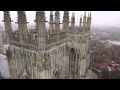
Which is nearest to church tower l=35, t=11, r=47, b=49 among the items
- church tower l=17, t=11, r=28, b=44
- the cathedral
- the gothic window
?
the cathedral

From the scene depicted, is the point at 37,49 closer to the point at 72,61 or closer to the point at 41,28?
the point at 41,28

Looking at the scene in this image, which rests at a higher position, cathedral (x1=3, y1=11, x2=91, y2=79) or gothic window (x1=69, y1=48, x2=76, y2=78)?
cathedral (x1=3, y1=11, x2=91, y2=79)

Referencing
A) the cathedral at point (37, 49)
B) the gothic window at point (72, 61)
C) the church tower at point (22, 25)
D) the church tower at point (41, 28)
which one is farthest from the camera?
the gothic window at point (72, 61)

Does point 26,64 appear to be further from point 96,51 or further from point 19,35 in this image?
point 96,51

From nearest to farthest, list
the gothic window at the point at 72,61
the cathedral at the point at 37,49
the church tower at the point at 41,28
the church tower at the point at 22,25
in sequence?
1. the church tower at the point at 41,28
2. the cathedral at the point at 37,49
3. the church tower at the point at 22,25
4. the gothic window at the point at 72,61

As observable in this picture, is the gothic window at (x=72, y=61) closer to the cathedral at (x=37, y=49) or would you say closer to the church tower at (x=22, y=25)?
the cathedral at (x=37, y=49)

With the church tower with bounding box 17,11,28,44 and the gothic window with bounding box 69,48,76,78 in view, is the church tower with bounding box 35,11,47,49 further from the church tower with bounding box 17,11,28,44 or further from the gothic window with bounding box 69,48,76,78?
the gothic window with bounding box 69,48,76,78

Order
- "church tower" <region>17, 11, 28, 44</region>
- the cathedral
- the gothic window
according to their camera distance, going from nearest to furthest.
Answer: the cathedral < "church tower" <region>17, 11, 28, 44</region> < the gothic window

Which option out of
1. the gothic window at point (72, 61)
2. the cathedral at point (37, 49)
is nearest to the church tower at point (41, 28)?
the cathedral at point (37, 49)

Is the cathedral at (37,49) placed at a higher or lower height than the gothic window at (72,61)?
higher

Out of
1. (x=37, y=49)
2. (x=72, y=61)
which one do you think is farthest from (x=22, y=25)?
(x=72, y=61)

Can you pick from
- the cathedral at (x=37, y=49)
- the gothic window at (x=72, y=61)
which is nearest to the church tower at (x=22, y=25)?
the cathedral at (x=37, y=49)

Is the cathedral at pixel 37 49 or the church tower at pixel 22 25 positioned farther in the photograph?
the church tower at pixel 22 25
